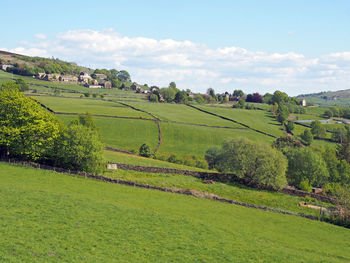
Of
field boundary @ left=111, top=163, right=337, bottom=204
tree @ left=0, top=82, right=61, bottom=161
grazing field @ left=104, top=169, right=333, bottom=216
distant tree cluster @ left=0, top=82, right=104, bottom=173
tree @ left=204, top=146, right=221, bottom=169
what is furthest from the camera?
tree @ left=204, top=146, right=221, bottom=169

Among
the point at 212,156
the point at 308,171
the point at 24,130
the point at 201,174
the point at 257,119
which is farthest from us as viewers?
the point at 257,119

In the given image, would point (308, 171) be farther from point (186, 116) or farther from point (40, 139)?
point (186, 116)

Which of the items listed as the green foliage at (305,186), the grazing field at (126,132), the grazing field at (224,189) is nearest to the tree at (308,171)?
the green foliage at (305,186)

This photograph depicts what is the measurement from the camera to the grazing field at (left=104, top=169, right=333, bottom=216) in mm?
53688

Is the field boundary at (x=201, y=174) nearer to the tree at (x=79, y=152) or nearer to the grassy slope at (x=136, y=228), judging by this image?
the tree at (x=79, y=152)

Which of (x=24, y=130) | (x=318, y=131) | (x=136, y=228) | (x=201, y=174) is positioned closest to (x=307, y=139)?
(x=318, y=131)

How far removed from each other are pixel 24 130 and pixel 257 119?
395ft

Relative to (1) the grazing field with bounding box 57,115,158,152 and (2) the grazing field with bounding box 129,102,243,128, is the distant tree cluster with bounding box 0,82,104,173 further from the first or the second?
(2) the grazing field with bounding box 129,102,243,128

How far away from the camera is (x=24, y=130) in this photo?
5016 centimetres

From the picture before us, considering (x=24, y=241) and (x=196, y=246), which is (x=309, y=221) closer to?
(x=196, y=246)

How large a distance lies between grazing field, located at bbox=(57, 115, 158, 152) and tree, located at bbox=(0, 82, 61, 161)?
130 ft

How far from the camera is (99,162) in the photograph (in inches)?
2098

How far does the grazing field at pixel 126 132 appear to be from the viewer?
316 ft

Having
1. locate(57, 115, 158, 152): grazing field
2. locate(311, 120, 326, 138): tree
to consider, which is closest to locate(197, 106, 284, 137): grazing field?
locate(311, 120, 326, 138): tree
